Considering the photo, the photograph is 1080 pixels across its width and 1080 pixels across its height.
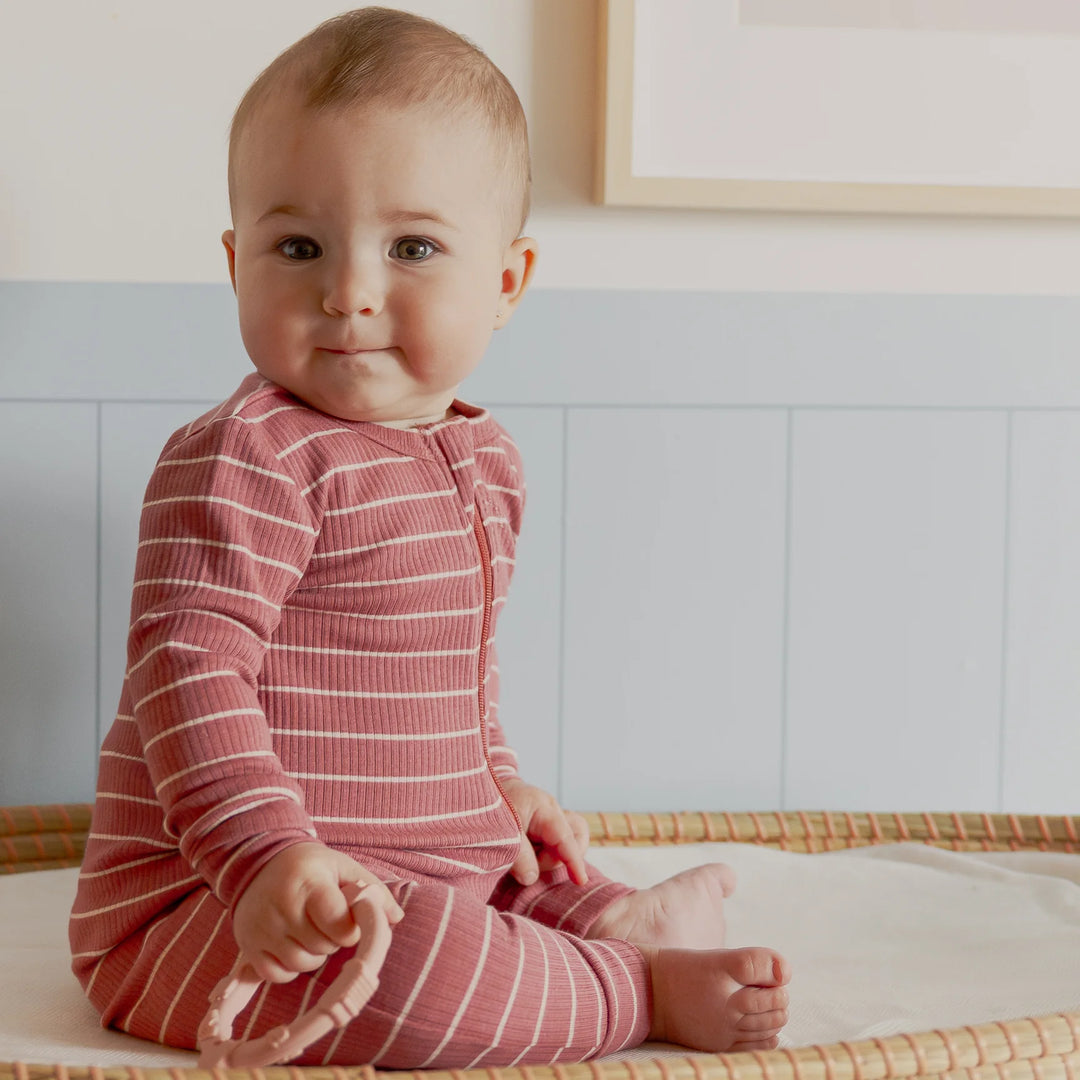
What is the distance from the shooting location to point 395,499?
79 cm

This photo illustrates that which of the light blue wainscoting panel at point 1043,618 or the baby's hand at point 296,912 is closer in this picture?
the baby's hand at point 296,912

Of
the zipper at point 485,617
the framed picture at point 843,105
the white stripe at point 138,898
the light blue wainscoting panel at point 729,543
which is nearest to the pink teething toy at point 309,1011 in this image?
the white stripe at point 138,898

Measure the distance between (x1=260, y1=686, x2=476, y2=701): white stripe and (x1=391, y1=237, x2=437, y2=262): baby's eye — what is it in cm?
25

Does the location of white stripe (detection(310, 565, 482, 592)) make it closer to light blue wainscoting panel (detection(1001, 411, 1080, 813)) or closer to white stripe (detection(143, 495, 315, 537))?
white stripe (detection(143, 495, 315, 537))

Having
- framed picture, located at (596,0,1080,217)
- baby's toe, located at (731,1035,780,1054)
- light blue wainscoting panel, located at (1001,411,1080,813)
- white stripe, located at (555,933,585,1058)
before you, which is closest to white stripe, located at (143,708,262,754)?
white stripe, located at (555,933,585,1058)

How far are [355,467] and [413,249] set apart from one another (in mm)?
132

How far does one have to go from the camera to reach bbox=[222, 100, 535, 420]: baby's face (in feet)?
2.47

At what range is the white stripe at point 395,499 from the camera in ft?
2.50

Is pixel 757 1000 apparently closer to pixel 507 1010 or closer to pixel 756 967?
pixel 756 967

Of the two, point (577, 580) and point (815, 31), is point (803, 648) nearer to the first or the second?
point (577, 580)

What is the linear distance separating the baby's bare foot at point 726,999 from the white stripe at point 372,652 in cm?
22

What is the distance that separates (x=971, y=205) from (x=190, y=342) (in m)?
0.68

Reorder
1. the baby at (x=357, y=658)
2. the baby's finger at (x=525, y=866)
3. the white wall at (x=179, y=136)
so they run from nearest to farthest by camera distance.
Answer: the baby at (x=357, y=658) → the baby's finger at (x=525, y=866) → the white wall at (x=179, y=136)

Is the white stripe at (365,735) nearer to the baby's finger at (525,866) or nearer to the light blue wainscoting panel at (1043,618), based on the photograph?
the baby's finger at (525,866)
